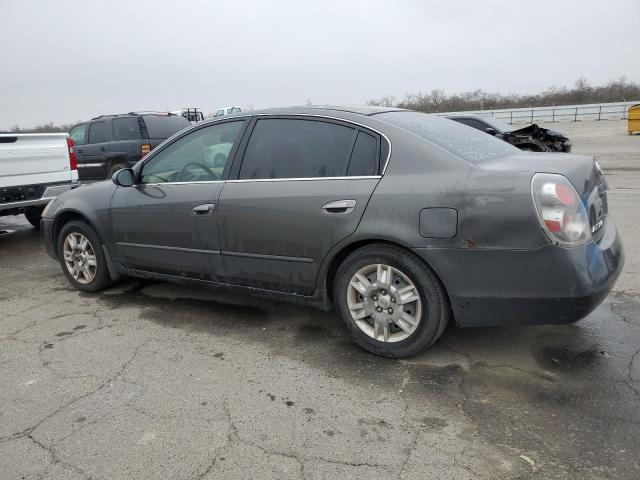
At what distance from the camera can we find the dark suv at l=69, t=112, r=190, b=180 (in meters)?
12.1

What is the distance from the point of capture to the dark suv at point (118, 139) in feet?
39.8

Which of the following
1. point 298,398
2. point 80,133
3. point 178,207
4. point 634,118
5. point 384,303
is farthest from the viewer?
point 634,118

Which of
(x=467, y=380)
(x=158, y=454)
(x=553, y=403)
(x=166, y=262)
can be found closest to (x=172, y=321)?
(x=166, y=262)

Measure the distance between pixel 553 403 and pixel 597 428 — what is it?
0.26 m

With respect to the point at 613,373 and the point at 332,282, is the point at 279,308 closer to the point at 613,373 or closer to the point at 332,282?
the point at 332,282

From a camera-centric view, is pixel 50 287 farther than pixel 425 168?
Yes

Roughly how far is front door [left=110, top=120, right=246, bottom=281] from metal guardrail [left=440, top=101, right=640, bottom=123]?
3147 cm

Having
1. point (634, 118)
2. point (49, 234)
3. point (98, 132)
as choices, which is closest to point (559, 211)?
point (49, 234)

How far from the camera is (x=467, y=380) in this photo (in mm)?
3045

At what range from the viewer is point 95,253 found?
15.5ft

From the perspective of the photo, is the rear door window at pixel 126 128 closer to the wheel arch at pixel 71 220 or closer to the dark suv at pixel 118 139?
the dark suv at pixel 118 139

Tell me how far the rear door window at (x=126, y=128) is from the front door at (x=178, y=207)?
27.3 ft

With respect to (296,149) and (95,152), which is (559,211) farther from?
(95,152)

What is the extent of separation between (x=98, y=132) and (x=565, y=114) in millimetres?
31064
